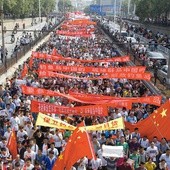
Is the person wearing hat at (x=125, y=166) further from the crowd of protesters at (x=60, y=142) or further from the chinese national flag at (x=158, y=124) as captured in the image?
the chinese national flag at (x=158, y=124)

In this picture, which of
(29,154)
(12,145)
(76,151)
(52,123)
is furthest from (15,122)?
(76,151)

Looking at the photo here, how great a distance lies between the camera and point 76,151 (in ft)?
30.7

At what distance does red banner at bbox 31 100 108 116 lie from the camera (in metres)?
13.1

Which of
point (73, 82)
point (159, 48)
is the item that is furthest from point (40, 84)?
point (159, 48)

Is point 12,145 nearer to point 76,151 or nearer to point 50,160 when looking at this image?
point 50,160

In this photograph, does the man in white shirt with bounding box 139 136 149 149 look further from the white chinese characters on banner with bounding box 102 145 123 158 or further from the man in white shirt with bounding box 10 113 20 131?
the man in white shirt with bounding box 10 113 20 131

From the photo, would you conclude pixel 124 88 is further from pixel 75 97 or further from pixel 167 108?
pixel 167 108

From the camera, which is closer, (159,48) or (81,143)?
(81,143)

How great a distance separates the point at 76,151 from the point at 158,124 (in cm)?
366

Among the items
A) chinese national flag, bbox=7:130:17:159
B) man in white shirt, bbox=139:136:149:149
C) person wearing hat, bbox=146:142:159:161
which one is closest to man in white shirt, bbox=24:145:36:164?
chinese national flag, bbox=7:130:17:159

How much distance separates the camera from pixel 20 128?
A: 1232 centimetres

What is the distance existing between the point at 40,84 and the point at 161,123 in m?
8.95

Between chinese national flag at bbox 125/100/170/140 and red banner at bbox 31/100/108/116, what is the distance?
1.26 metres

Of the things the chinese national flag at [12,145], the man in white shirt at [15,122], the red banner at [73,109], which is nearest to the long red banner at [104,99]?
the red banner at [73,109]
